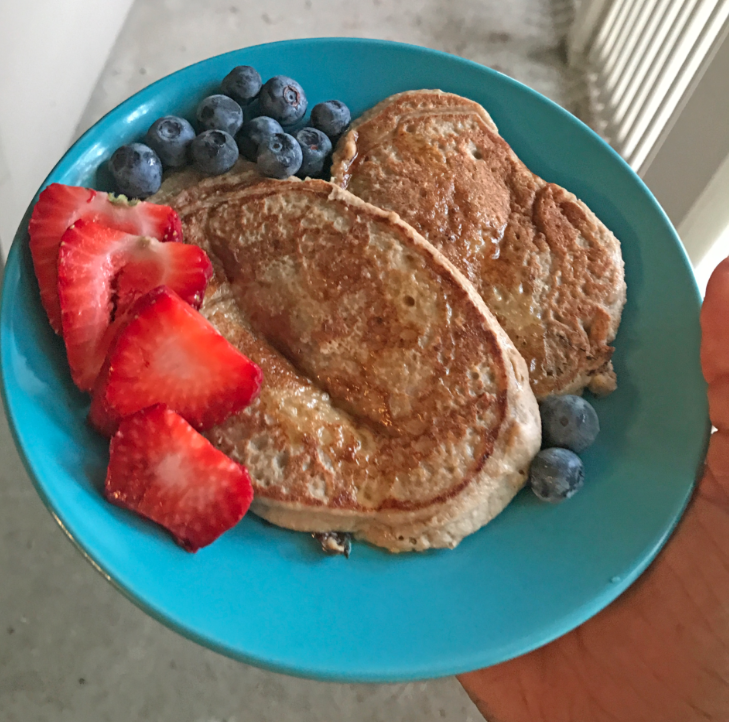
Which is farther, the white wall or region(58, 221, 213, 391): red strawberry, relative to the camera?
the white wall

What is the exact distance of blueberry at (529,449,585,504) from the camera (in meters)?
1.01

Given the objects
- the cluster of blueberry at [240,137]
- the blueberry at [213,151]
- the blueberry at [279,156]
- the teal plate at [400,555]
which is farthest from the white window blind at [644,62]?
the blueberry at [213,151]

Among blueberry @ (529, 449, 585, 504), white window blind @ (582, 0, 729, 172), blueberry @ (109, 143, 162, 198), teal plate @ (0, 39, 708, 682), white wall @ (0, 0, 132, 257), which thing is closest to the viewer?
teal plate @ (0, 39, 708, 682)

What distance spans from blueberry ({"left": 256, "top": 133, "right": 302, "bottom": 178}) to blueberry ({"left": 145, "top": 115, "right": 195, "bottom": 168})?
0.46ft

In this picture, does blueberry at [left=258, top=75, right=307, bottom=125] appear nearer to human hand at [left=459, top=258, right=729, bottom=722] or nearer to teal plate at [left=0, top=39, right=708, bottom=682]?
teal plate at [left=0, top=39, right=708, bottom=682]

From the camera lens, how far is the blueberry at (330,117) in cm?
129

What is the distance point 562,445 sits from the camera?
106cm

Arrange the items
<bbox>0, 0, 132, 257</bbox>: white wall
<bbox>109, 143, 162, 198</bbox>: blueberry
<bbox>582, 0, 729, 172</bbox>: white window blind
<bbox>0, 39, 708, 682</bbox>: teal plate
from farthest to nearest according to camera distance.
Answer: <bbox>582, 0, 729, 172</bbox>: white window blind < <bbox>0, 0, 132, 257</bbox>: white wall < <bbox>109, 143, 162, 198</bbox>: blueberry < <bbox>0, 39, 708, 682</bbox>: teal plate

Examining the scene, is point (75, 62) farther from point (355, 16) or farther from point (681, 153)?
point (681, 153)

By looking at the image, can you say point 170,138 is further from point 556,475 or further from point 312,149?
point 556,475

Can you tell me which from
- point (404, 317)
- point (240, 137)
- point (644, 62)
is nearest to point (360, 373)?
point (404, 317)

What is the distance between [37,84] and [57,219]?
1.79 feet

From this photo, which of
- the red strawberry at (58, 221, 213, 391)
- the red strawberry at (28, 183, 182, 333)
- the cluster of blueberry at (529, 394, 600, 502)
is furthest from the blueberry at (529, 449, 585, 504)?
the red strawberry at (28, 183, 182, 333)

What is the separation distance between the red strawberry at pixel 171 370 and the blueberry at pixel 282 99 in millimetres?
473
